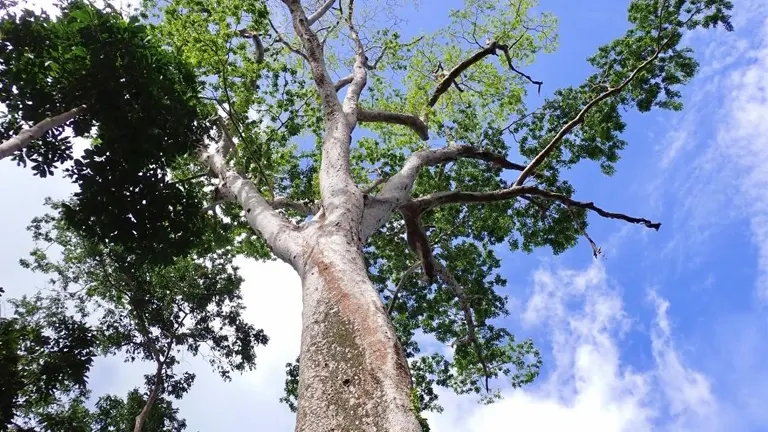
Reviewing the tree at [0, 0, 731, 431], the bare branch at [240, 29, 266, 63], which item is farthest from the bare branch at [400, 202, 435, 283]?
the bare branch at [240, 29, 266, 63]

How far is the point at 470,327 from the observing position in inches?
380

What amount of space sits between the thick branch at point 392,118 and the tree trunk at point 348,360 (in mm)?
4856

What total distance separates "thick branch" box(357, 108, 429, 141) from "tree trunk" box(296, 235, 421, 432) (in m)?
4.86

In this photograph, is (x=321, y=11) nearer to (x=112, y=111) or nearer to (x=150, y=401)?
(x=112, y=111)

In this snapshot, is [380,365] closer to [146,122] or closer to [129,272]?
[146,122]

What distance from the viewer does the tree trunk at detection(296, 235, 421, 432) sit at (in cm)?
261

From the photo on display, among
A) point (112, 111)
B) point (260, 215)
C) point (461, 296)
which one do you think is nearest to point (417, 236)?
point (461, 296)

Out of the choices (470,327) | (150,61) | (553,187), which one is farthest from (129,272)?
(553,187)

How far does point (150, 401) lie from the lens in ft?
38.5

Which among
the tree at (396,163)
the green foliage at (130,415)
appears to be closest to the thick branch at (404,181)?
the tree at (396,163)

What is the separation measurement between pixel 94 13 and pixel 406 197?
4.40 metres

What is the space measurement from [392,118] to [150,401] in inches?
334

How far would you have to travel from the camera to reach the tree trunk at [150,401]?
10.9 meters

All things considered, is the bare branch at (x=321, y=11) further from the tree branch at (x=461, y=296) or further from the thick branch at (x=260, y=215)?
the tree branch at (x=461, y=296)
